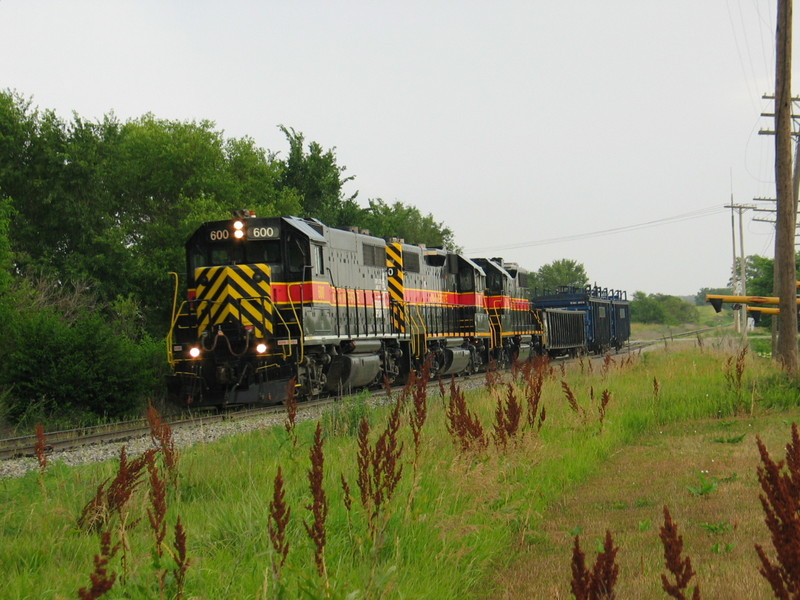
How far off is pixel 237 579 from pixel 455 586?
3.74 ft

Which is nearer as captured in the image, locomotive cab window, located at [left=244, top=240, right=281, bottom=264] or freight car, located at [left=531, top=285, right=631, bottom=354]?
locomotive cab window, located at [left=244, top=240, right=281, bottom=264]

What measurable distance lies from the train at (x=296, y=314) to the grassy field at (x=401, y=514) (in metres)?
4.85

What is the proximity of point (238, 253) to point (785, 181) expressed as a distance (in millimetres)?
10028

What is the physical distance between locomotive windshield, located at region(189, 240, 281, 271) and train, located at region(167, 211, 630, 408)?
0.02 m

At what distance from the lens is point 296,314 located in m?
16.0

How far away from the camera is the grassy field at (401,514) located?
4.17 meters

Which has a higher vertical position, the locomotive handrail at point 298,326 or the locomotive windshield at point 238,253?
the locomotive windshield at point 238,253

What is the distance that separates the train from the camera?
51.0 ft

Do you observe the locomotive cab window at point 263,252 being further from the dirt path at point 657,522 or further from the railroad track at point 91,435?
the dirt path at point 657,522

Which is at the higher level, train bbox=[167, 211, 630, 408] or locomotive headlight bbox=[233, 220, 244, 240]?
locomotive headlight bbox=[233, 220, 244, 240]

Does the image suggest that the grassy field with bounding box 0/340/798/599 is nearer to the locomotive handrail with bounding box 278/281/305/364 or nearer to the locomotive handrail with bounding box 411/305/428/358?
the locomotive handrail with bounding box 278/281/305/364

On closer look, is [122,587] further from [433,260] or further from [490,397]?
[433,260]

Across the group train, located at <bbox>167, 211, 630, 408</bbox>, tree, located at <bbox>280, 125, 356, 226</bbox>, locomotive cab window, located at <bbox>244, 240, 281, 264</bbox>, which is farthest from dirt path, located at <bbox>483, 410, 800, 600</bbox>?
tree, located at <bbox>280, 125, 356, 226</bbox>

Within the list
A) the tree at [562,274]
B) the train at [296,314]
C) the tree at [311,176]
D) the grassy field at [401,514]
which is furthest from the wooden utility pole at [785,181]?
the tree at [562,274]
